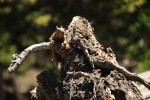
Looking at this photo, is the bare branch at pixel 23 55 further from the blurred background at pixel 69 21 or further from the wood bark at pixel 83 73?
the blurred background at pixel 69 21

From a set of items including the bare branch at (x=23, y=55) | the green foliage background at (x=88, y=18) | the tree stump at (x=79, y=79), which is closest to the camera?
the tree stump at (x=79, y=79)

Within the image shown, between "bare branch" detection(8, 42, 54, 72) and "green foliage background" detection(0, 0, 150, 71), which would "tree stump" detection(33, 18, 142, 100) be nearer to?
"bare branch" detection(8, 42, 54, 72)

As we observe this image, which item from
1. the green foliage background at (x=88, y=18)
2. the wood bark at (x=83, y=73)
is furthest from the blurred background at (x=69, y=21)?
the wood bark at (x=83, y=73)

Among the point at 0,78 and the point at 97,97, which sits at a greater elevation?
the point at 0,78

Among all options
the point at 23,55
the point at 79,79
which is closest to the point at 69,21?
the point at 23,55

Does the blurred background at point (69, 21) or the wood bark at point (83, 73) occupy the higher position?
the blurred background at point (69, 21)

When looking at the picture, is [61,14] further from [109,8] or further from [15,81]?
[15,81]

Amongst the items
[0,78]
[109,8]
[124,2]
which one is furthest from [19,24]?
[124,2]

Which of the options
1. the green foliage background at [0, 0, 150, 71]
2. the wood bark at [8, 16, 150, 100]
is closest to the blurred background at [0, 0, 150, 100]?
the green foliage background at [0, 0, 150, 71]

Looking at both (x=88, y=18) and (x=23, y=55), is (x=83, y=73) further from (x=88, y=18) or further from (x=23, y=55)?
(x=88, y=18)
